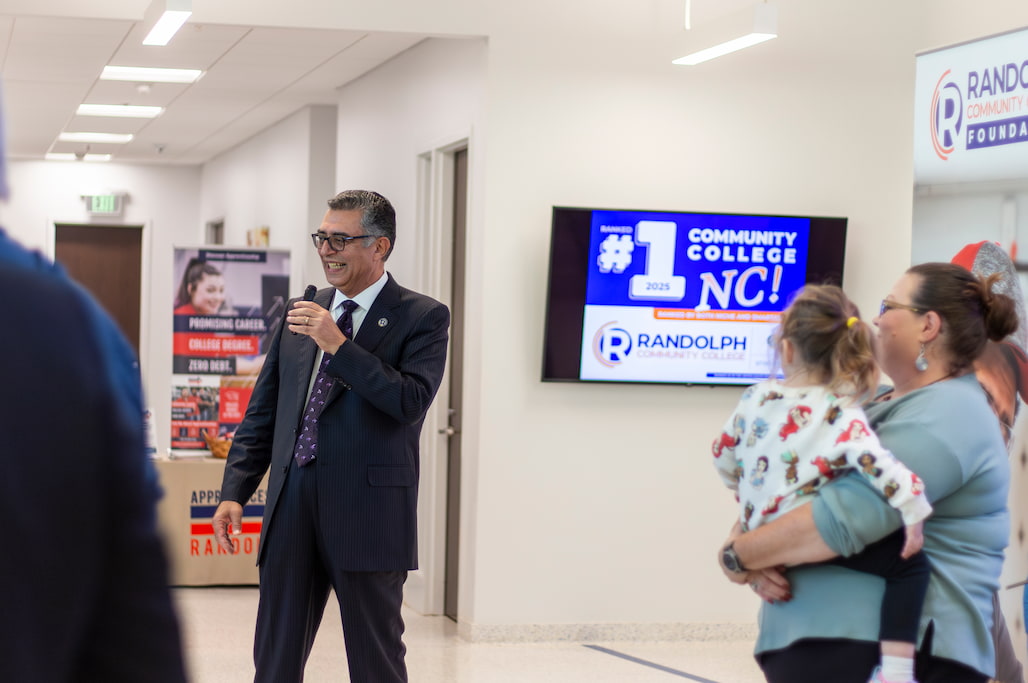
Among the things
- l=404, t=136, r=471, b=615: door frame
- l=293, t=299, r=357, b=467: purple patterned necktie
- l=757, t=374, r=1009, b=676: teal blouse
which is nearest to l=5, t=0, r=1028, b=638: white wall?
l=404, t=136, r=471, b=615: door frame

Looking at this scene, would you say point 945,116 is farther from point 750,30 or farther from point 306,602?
point 306,602

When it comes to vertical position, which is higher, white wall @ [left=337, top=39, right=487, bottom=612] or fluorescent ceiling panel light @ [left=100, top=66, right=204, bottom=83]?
fluorescent ceiling panel light @ [left=100, top=66, right=204, bottom=83]

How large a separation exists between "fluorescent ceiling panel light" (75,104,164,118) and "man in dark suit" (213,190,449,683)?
6.64 metres

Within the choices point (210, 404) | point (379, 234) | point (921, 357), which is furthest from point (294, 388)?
point (210, 404)

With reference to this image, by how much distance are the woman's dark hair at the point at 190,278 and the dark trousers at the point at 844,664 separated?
6040mm

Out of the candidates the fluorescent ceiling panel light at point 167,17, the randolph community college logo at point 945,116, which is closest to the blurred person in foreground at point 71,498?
the randolph community college logo at point 945,116

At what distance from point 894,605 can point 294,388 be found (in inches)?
71.5

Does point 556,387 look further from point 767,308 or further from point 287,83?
point 287,83

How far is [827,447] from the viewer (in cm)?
237

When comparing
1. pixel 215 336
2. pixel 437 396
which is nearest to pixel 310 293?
pixel 437 396

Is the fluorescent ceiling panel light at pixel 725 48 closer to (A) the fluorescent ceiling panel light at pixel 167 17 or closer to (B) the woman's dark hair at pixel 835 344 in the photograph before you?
(A) the fluorescent ceiling panel light at pixel 167 17

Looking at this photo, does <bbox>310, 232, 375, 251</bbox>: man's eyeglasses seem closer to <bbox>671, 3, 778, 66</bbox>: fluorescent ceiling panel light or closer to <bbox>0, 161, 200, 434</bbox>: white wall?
<bbox>671, 3, 778, 66</bbox>: fluorescent ceiling panel light

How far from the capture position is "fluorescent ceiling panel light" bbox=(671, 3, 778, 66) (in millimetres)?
4863

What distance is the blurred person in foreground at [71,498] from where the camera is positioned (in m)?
0.85
